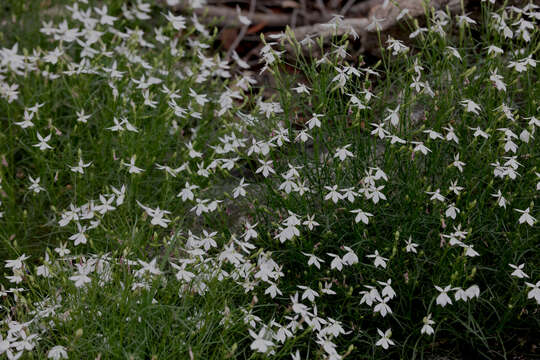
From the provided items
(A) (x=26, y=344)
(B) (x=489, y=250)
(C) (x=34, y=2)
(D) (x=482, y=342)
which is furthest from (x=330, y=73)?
(C) (x=34, y=2)

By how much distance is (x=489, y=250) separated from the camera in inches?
110

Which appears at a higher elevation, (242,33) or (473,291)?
(473,291)

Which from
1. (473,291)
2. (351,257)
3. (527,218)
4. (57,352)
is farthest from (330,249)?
(57,352)

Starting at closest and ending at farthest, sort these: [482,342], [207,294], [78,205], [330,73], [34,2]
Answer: [207,294] < [482,342] < [330,73] < [78,205] < [34,2]

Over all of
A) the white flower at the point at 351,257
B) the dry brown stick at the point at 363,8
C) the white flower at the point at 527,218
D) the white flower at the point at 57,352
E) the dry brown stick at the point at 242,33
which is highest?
the white flower at the point at 527,218

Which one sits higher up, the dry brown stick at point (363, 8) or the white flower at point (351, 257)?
the white flower at point (351, 257)

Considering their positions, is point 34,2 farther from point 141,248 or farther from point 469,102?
point 469,102

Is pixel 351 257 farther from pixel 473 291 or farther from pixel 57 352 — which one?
pixel 57 352

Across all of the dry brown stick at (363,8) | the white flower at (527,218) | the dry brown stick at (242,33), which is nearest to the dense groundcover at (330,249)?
the white flower at (527,218)

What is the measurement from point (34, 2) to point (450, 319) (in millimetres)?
3557

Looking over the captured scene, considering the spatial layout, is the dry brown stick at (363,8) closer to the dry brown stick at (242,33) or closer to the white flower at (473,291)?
the dry brown stick at (242,33)

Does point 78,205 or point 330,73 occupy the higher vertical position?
point 330,73

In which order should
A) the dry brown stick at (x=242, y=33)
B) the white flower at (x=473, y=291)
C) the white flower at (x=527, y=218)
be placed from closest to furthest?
the white flower at (x=473, y=291) < the white flower at (x=527, y=218) < the dry brown stick at (x=242, y=33)

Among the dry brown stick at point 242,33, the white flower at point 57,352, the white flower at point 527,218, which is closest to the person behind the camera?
the white flower at point 57,352
